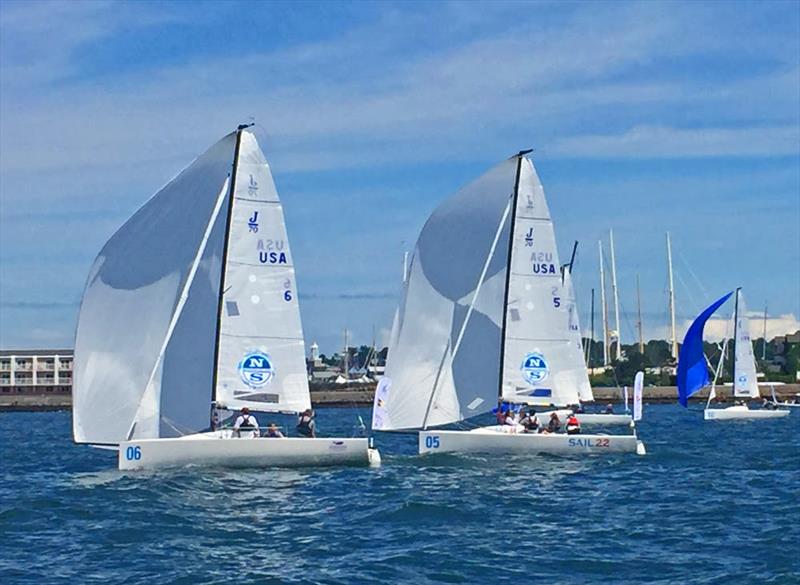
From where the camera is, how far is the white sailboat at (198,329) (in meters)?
29.7

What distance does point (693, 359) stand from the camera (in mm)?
64375

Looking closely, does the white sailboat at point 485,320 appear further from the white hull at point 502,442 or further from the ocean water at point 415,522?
the ocean water at point 415,522

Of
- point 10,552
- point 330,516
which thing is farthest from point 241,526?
point 10,552

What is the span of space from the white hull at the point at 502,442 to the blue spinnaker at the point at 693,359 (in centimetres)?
2966

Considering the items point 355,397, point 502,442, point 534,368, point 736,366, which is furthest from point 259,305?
point 355,397

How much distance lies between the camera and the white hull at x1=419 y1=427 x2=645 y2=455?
32906mm

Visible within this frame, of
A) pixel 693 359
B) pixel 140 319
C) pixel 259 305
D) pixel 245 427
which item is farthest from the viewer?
pixel 693 359

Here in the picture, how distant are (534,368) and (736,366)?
4019 cm

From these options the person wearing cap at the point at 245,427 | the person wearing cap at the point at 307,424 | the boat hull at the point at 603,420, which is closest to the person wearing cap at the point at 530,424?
the person wearing cap at the point at 307,424

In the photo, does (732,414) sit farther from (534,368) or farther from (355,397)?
(355,397)

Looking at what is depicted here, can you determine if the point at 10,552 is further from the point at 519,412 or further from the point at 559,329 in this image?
the point at 559,329

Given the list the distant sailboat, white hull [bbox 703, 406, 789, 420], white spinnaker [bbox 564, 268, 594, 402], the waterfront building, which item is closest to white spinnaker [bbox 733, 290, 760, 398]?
the distant sailboat

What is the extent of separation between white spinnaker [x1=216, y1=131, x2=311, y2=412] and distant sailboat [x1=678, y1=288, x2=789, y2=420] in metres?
34.7

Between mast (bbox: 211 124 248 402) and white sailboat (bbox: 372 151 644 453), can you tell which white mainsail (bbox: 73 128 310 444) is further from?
white sailboat (bbox: 372 151 644 453)
